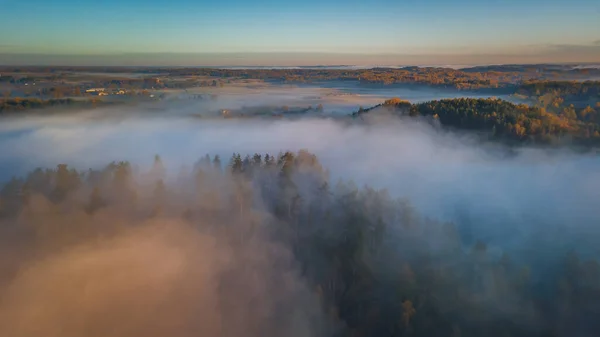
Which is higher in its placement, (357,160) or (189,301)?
(357,160)

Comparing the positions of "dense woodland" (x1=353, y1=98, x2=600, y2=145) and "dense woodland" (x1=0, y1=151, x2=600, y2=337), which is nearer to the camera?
"dense woodland" (x1=0, y1=151, x2=600, y2=337)

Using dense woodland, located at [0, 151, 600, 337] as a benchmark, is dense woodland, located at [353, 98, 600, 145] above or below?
above

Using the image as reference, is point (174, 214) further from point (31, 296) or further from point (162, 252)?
point (31, 296)

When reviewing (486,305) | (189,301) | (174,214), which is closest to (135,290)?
(189,301)

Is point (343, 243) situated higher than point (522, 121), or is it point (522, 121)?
point (522, 121)

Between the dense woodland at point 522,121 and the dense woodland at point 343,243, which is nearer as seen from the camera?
the dense woodland at point 343,243

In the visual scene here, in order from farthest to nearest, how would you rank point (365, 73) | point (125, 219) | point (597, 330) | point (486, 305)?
1. point (365, 73)
2. point (125, 219)
3. point (486, 305)
4. point (597, 330)

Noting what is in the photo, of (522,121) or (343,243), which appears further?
(522,121)

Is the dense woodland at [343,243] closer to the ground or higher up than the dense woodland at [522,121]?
closer to the ground
